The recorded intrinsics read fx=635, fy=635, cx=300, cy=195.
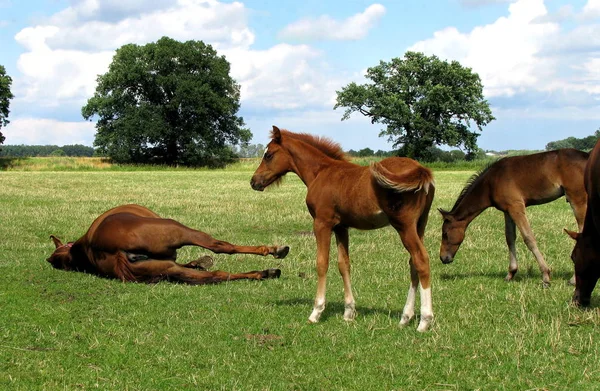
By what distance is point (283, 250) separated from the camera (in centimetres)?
811

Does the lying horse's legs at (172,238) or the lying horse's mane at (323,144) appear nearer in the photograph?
the lying horse's mane at (323,144)

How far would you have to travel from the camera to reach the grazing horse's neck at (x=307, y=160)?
7516 millimetres

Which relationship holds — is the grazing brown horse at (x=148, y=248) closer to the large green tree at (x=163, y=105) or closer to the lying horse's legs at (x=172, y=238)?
the lying horse's legs at (x=172, y=238)

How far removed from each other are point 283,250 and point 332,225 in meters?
1.35

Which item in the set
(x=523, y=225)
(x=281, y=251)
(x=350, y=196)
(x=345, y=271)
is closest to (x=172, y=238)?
(x=281, y=251)

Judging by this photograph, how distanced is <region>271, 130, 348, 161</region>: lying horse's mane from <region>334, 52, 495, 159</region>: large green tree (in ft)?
201

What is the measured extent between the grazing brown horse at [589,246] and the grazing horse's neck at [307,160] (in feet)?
9.30

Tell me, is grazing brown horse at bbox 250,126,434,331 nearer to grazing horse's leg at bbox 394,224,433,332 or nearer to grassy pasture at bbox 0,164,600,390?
grazing horse's leg at bbox 394,224,433,332

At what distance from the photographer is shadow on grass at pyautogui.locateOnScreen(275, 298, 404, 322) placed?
731 centimetres

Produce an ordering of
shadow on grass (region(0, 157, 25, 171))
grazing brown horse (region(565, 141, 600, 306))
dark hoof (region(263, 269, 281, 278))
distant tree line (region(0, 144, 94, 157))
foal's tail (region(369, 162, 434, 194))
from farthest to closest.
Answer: distant tree line (region(0, 144, 94, 157))
shadow on grass (region(0, 157, 25, 171))
dark hoof (region(263, 269, 281, 278))
grazing brown horse (region(565, 141, 600, 306))
foal's tail (region(369, 162, 434, 194))

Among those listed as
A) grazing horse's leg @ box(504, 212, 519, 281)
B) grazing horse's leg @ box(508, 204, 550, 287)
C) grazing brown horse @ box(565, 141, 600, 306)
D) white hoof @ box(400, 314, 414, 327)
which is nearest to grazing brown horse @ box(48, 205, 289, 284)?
white hoof @ box(400, 314, 414, 327)

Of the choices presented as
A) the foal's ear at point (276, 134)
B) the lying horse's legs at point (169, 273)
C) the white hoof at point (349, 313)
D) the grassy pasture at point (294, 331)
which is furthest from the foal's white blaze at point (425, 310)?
the lying horse's legs at point (169, 273)

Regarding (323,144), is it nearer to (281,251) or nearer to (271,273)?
(281,251)

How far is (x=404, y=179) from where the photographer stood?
6152mm
